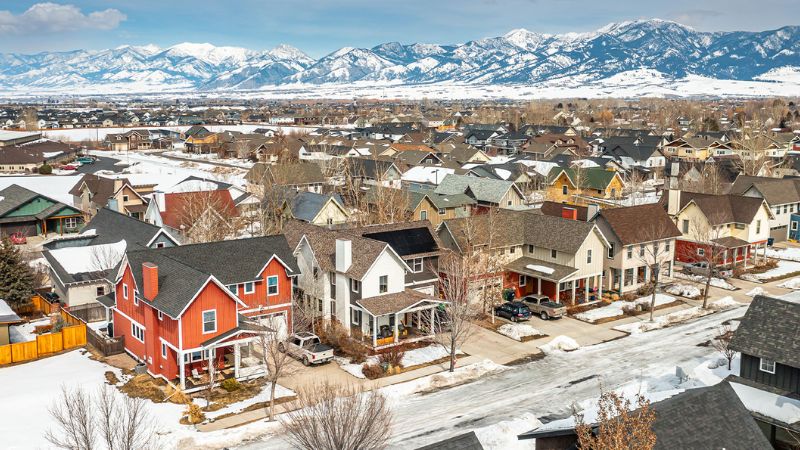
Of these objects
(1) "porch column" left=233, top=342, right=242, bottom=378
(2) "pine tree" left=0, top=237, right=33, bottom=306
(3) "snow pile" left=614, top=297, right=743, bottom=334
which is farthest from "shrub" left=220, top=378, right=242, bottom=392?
(3) "snow pile" left=614, top=297, right=743, bottom=334

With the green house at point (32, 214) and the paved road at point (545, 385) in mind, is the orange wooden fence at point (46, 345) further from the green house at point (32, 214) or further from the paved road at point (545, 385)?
the green house at point (32, 214)

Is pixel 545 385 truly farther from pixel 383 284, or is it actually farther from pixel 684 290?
pixel 684 290

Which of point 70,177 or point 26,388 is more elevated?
point 70,177

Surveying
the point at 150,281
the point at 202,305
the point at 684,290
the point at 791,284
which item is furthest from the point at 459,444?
the point at 791,284

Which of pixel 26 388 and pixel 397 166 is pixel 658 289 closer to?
pixel 26 388

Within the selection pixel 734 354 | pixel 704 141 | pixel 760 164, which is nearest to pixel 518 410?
pixel 734 354
